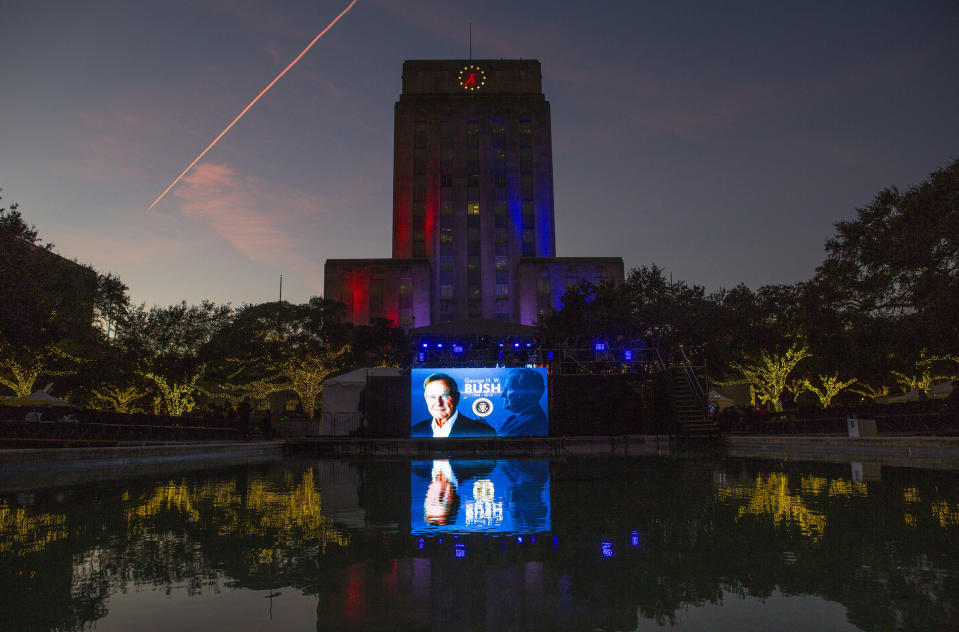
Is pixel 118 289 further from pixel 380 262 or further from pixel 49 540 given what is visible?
pixel 380 262

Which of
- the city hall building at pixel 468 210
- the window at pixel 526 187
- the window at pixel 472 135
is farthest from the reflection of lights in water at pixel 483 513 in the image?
the window at pixel 472 135

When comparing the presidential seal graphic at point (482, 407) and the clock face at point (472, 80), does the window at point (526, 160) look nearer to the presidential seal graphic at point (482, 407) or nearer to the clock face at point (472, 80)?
the clock face at point (472, 80)

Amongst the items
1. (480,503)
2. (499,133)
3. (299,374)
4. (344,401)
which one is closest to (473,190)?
(499,133)

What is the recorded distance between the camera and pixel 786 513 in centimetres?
766

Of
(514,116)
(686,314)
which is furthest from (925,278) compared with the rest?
(514,116)

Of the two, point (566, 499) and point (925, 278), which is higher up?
point (925, 278)

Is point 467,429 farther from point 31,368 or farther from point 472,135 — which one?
point 472,135

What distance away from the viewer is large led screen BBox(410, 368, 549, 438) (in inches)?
1116

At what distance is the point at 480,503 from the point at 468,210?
3266 inches

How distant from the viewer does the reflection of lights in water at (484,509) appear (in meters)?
7.25

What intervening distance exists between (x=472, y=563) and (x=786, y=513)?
4.56 m

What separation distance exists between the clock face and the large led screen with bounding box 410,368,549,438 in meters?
77.9

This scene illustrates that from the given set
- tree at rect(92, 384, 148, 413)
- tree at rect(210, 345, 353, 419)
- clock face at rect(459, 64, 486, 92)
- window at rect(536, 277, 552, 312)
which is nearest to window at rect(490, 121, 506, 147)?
clock face at rect(459, 64, 486, 92)

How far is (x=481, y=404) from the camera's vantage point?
2834 centimetres
